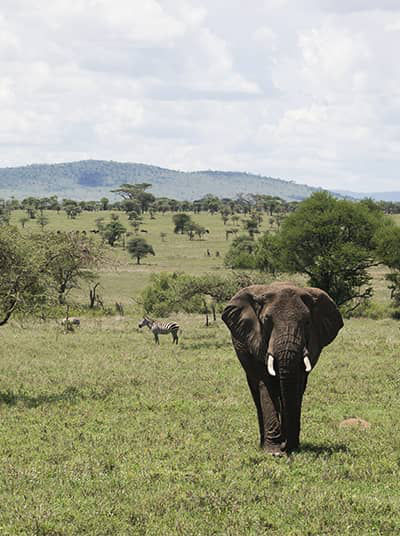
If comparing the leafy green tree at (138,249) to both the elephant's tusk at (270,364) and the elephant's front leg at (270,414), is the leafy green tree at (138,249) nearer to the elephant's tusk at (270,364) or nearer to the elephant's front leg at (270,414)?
the elephant's front leg at (270,414)

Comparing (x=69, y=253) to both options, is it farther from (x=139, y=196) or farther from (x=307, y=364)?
(x=139, y=196)

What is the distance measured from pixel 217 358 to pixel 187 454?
51.3ft

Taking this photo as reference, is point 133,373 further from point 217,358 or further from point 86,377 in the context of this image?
point 217,358

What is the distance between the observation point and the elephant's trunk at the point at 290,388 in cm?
1284

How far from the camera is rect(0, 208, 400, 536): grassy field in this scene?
35.2ft

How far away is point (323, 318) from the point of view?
14578 millimetres

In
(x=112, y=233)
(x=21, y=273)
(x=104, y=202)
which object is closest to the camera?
(x=21, y=273)

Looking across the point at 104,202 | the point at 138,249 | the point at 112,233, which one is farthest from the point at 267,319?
the point at 104,202

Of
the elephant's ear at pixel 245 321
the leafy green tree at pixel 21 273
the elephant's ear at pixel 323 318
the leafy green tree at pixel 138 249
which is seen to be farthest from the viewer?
the leafy green tree at pixel 138 249

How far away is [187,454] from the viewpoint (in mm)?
14664

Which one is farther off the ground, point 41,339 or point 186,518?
point 186,518

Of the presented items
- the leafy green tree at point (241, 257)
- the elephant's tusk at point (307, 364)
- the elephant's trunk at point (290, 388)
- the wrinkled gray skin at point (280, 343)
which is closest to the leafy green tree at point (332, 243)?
the leafy green tree at point (241, 257)

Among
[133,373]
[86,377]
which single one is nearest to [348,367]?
[133,373]

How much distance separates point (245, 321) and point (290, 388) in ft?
6.36
